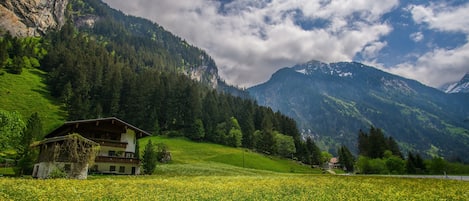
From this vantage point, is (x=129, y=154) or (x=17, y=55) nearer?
(x=129, y=154)

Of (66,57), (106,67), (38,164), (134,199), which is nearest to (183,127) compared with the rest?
(106,67)

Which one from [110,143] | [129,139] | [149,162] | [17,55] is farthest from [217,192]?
[17,55]

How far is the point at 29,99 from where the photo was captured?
108m

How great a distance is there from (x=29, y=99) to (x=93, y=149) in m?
86.3

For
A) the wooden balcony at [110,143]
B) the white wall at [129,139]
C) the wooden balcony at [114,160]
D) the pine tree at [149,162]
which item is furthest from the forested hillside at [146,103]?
the pine tree at [149,162]

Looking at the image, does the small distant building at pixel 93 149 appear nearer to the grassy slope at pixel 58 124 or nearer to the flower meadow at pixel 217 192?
Result: the flower meadow at pixel 217 192

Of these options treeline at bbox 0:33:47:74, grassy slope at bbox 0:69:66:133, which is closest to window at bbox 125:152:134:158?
grassy slope at bbox 0:69:66:133

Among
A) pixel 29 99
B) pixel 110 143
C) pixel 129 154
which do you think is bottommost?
pixel 129 154

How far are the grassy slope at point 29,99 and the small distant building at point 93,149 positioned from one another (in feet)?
150

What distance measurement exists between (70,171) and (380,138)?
102554 millimetres

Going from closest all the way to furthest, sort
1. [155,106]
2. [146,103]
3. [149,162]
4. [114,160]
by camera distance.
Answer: [114,160]
[149,162]
[155,106]
[146,103]

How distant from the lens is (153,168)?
53.2 meters

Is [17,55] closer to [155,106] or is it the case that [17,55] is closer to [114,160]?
[155,106]

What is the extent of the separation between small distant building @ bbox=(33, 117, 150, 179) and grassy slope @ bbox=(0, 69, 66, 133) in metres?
45.6
